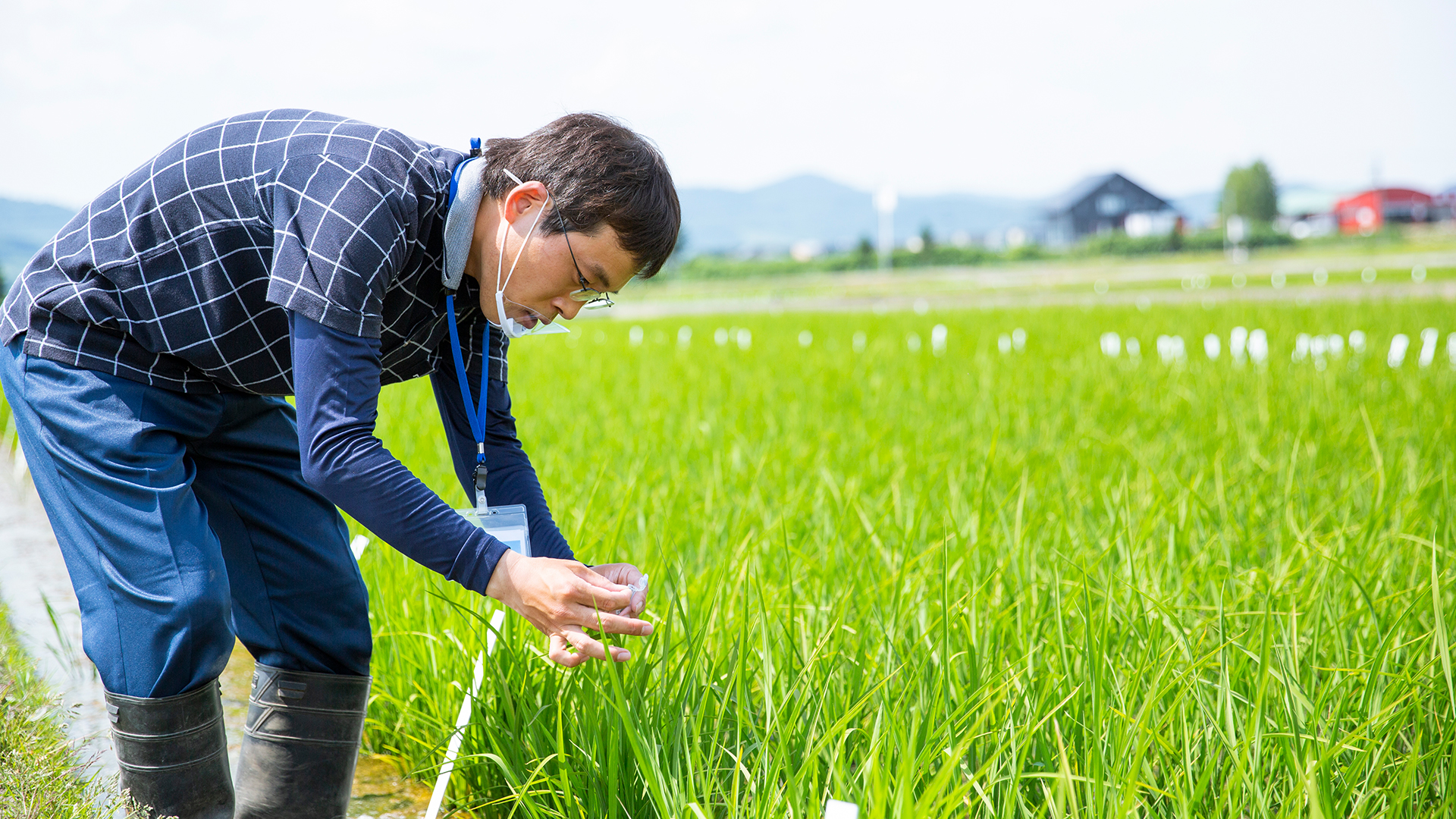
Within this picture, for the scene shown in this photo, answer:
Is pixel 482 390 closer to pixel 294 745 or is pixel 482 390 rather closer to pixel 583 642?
pixel 583 642

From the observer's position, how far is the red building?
211ft

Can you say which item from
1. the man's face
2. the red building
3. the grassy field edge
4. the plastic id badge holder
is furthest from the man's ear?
the red building

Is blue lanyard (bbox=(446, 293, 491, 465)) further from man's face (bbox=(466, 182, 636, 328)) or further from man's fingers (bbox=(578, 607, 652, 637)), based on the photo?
man's fingers (bbox=(578, 607, 652, 637))

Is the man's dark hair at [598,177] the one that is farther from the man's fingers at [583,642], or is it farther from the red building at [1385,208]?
the red building at [1385,208]

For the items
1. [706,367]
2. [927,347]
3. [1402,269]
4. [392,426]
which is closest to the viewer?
[392,426]

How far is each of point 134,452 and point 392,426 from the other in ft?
8.89

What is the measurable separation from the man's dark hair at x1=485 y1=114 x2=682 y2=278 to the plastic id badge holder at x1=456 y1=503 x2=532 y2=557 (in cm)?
36

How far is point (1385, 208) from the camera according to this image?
6575 centimetres

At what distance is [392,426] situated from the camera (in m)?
3.86

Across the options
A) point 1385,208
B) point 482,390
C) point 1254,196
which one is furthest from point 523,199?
point 1254,196

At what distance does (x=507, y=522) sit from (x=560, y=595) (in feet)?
0.97

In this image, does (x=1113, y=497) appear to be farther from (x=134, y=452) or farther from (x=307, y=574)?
(x=134, y=452)

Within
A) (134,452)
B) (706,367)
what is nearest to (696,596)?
(134,452)

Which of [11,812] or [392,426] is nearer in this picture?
[11,812]
